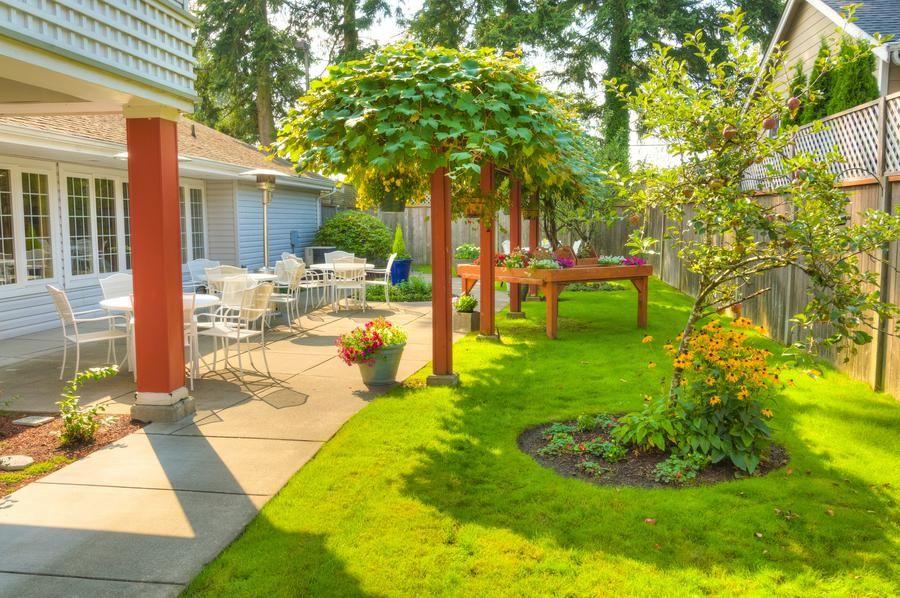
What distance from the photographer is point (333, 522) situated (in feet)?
12.4

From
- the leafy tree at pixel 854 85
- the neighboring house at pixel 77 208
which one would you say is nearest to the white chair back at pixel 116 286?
the neighboring house at pixel 77 208

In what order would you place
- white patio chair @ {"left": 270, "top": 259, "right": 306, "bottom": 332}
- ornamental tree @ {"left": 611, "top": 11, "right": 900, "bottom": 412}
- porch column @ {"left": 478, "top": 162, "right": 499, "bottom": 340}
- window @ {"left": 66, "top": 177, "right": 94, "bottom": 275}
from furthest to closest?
window @ {"left": 66, "top": 177, "right": 94, "bottom": 275}, white patio chair @ {"left": 270, "top": 259, "right": 306, "bottom": 332}, porch column @ {"left": 478, "top": 162, "right": 499, "bottom": 340}, ornamental tree @ {"left": 611, "top": 11, "right": 900, "bottom": 412}

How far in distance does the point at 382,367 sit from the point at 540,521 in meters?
3.15

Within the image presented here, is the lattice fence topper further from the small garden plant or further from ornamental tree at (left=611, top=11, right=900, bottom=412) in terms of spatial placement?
the small garden plant

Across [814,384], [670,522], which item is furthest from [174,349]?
[814,384]

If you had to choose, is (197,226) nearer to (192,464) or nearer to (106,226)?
(106,226)

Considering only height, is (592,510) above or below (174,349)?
below

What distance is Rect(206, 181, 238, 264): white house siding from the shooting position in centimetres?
1497

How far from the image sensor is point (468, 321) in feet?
33.0

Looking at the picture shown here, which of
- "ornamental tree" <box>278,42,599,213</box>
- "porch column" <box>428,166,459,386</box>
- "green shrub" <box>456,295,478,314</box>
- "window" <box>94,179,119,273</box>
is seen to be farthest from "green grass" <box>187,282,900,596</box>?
"window" <box>94,179,119,273</box>

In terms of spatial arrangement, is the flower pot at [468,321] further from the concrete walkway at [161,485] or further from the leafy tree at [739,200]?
the leafy tree at [739,200]

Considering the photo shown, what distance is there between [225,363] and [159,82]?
3.26m

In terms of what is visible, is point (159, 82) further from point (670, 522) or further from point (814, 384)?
point (814, 384)

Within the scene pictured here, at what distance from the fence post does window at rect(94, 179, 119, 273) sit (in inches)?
424
